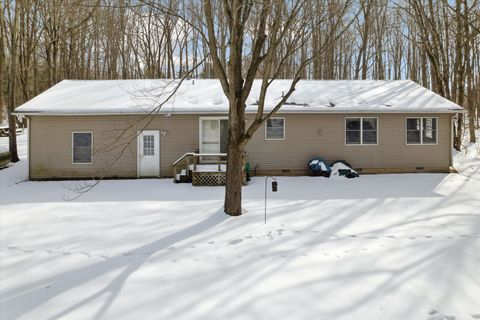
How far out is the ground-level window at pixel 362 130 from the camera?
14102 mm

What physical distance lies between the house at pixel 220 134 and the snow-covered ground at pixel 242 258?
446 centimetres

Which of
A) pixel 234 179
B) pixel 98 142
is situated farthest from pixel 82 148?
pixel 234 179

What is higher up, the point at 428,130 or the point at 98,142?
the point at 428,130

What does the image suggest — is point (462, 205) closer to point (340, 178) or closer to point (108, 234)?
point (340, 178)

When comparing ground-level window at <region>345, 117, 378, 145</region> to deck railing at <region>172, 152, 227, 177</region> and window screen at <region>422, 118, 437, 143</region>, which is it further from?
deck railing at <region>172, 152, 227, 177</region>

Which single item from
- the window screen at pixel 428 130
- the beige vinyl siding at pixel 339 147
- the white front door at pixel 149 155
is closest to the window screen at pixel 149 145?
the white front door at pixel 149 155

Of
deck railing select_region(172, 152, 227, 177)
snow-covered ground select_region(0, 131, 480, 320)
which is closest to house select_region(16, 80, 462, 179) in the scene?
deck railing select_region(172, 152, 227, 177)

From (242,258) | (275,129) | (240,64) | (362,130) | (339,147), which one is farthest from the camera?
(362,130)

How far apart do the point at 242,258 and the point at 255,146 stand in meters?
9.06

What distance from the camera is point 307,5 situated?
22.2ft

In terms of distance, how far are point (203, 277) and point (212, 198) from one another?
5239 millimetres

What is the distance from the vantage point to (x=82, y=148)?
1364 cm

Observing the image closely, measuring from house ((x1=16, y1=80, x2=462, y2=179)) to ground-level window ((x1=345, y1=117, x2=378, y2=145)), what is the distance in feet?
0.13

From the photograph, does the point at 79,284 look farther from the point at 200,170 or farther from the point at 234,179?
the point at 200,170
